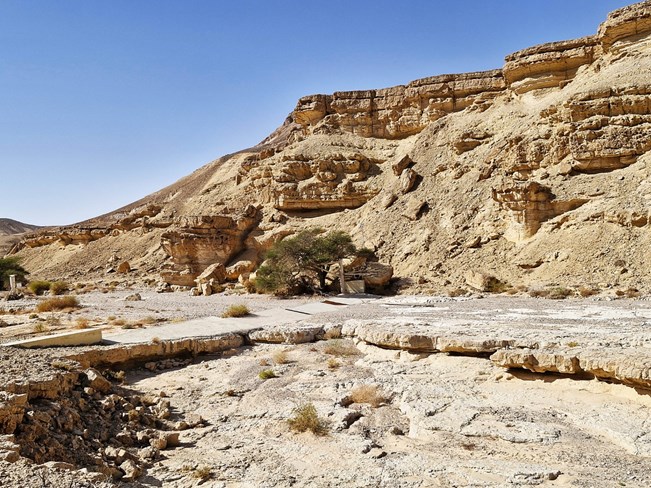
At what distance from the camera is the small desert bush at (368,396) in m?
7.80

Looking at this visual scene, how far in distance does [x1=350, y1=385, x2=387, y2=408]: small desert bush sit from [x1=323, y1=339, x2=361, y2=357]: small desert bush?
2.55 meters

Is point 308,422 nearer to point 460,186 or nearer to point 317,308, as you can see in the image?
point 317,308

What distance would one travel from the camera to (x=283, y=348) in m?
11.9

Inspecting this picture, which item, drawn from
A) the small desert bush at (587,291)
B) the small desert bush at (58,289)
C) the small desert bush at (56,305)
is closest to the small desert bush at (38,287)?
the small desert bush at (58,289)

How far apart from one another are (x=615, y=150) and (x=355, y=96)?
22.0m

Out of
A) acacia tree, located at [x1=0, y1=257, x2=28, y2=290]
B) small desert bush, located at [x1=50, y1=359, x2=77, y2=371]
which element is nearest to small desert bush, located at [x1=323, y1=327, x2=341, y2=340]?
small desert bush, located at [x1=50, y1=359, x2=77, y2=371]

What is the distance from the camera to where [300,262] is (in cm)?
2262

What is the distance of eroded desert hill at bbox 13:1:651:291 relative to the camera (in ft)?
64.4

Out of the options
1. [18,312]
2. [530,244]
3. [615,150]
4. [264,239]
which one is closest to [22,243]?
[264,239]

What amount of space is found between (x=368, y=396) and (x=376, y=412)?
0.47 m

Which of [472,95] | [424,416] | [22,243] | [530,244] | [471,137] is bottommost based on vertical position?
[424,416]

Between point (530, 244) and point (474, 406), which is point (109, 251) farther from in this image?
point (474, 406)

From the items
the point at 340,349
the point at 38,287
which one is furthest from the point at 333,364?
the point at 38,287

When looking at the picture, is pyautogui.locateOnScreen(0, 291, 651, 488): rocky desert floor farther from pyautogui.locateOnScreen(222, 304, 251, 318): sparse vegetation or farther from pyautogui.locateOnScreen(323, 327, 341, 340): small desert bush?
pyautogui.locateOnScreen(222, 304, 251, 318): sparse vegetation
